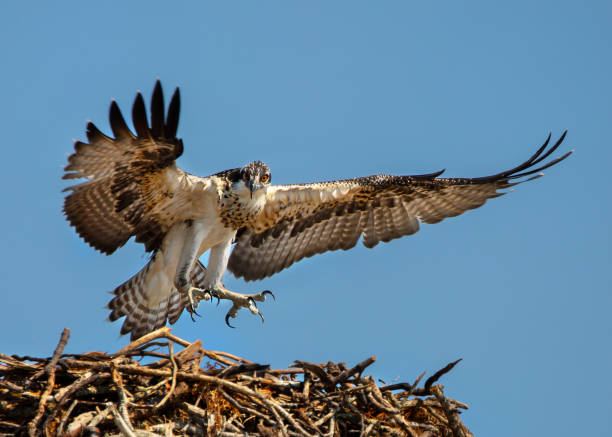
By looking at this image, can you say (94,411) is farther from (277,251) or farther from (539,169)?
(539,169)

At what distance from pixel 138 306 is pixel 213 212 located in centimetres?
139

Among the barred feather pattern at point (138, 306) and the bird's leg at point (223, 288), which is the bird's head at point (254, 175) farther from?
the barred feather pattern at point (138, 306)

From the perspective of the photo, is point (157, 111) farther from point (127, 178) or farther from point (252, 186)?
point (252, 186)

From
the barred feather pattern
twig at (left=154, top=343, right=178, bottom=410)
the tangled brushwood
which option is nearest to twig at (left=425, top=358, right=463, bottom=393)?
the tangled brushwood

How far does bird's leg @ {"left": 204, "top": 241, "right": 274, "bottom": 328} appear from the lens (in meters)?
8.34

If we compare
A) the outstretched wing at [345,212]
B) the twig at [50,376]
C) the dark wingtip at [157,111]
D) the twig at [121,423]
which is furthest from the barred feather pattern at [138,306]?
the twig at [121,423]

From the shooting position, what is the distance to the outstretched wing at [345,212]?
8648mm

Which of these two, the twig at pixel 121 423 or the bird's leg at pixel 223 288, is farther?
the bird's leg at pixel 223 288

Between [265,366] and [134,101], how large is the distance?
8.55 feet

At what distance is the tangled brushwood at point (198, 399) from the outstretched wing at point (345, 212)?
2.99m

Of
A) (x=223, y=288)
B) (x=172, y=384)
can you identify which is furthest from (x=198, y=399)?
(x=223, y=288)

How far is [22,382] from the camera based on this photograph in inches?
215

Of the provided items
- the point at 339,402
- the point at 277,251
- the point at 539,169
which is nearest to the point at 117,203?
the point at 277,251

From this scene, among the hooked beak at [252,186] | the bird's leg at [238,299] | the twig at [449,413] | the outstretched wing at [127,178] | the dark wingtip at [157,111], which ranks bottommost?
the twig at [449,413]
